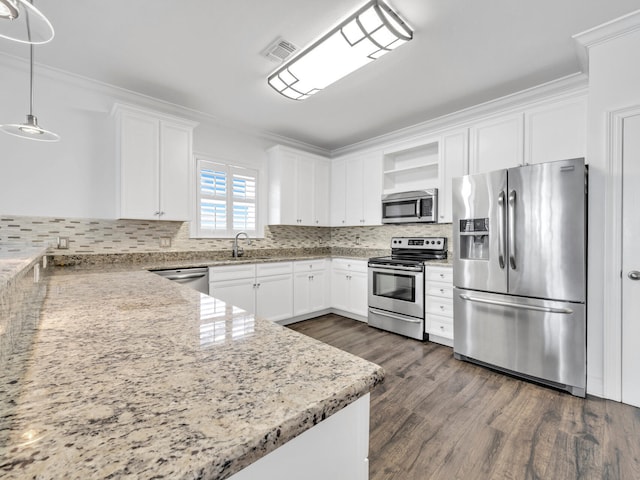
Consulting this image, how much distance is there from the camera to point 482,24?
2.06m

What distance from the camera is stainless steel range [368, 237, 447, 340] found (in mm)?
3336

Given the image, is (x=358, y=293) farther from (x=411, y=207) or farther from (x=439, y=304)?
(x=411, y=207)

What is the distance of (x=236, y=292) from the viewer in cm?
338

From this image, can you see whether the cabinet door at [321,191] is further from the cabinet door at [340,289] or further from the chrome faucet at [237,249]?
the chrome faucet at [237,249]

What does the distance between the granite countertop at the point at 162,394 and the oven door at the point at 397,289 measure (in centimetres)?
270

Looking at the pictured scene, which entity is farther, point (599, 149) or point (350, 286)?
point (350, 286)

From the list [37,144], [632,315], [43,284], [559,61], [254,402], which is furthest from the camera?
[37,144]

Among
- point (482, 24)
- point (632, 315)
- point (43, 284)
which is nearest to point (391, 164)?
point (482, 24)

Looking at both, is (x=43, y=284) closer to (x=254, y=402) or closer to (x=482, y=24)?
(x=254, y=402)

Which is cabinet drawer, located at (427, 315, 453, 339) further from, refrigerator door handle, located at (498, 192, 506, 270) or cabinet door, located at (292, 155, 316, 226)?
cabinet door, located at (292, 155, 316, 226)

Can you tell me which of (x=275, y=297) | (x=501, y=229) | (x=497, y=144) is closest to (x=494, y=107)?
(x=497, y=144)

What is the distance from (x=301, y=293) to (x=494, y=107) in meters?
3.17

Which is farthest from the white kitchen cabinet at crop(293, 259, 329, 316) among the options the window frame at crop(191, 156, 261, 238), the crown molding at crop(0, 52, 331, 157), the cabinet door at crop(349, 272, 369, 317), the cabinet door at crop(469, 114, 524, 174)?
the cabinet door at crop(469, 114, 524, 174)

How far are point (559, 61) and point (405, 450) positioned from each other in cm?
319
